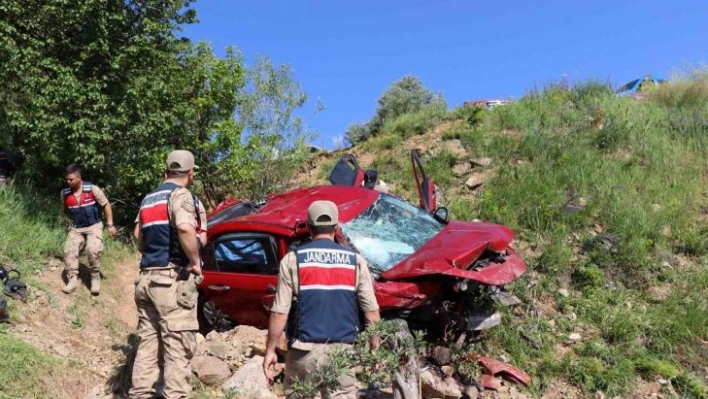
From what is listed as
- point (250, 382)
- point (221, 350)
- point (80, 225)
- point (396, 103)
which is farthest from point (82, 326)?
→ point (396, 103)

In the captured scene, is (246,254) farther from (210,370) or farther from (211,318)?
(210,370)

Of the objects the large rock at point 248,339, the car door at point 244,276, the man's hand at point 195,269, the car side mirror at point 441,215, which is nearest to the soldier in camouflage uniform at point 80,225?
the car door at point 244,276

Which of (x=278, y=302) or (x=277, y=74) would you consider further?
(x=277, y=74)

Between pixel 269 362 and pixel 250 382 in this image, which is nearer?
pixel 269 362

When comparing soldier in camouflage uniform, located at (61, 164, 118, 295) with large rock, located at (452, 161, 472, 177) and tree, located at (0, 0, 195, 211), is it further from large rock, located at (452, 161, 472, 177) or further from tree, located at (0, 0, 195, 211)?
large rock, located at (452, 161, 472, 177)

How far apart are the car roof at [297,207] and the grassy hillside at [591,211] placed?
1.80 meters

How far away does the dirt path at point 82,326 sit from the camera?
4.66m

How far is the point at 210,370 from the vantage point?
4434 millimetres

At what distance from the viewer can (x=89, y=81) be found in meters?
7.66

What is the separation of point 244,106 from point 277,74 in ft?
3.55

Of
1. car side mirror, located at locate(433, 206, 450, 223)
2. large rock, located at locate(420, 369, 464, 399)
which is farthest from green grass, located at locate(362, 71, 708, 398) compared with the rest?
car side mirror, located at locate(433, 206, 450, 223)

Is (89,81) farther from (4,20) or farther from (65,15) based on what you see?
(4,20)

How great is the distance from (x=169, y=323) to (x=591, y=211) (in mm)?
6025

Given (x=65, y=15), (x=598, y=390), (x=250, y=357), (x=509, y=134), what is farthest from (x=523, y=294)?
(x=65, y=15)
